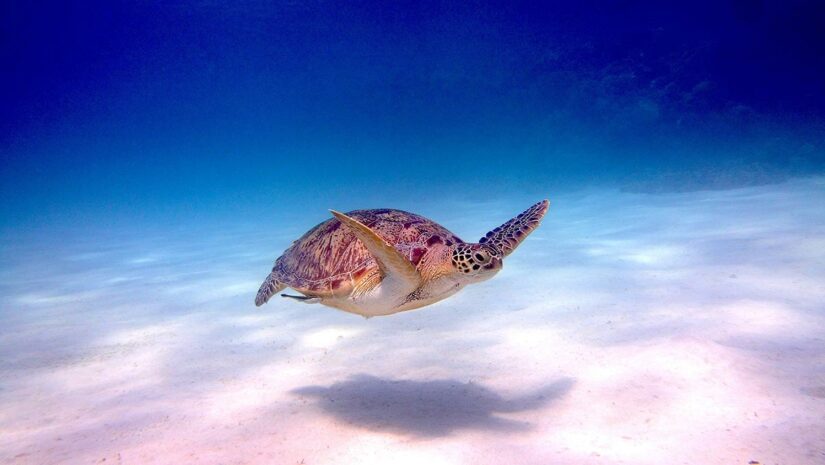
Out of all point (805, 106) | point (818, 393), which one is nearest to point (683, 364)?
point (818, 393)

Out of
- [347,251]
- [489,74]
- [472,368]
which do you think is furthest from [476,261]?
[489,74]

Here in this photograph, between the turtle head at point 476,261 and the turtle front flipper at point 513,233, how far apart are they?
0.14 m

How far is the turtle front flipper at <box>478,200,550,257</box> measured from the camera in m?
3.20

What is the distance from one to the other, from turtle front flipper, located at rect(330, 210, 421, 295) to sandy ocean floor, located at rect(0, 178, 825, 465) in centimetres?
116

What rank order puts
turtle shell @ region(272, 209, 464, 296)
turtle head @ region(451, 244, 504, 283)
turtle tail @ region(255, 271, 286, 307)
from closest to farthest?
1. turtle head @ region(451, 244, 504, 283)
2. turtle shell @ region(272, 209, 464, 296)
3. turtle tail @ region(255, 271, 286, 307)

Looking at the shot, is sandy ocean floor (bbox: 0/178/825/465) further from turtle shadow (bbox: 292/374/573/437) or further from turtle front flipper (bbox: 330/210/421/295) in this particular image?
turtle front flipper (bbox: 330/210/421/295)

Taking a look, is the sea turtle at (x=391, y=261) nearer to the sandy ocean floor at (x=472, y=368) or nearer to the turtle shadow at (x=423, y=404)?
the turtle shadow at (x=423, y=404)

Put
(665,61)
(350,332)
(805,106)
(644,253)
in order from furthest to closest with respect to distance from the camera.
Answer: (665,61) → (805,106) → (644,253) → (350,332)

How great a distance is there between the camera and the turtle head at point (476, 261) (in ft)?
9.53

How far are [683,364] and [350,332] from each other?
12.8 feet

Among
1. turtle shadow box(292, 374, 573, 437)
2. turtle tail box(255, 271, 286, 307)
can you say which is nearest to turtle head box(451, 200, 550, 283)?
turtle shadow box(292, 374, 573, 437)

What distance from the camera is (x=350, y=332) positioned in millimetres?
5828

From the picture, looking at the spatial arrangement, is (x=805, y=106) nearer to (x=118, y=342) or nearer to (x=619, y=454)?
(x=619, y=454)

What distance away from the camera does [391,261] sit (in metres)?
2.81
